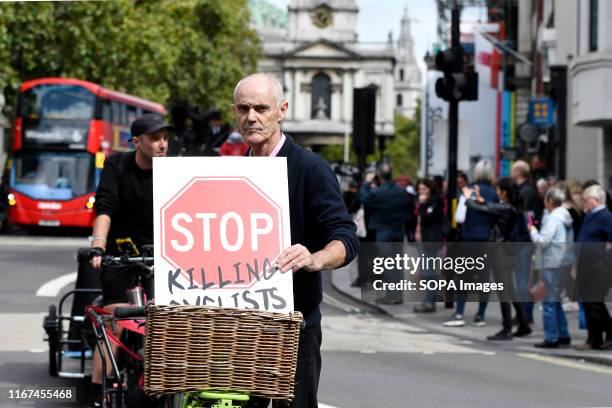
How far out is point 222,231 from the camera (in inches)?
197

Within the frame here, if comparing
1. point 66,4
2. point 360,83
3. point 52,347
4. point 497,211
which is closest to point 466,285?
point 52,347

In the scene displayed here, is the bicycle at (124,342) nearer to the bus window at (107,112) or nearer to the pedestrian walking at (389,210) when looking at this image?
the pedestrian walking at (389,210)

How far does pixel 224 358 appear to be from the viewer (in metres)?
4.74

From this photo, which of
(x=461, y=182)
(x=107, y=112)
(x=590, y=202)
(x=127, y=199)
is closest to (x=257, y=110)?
(x=127, y=199)

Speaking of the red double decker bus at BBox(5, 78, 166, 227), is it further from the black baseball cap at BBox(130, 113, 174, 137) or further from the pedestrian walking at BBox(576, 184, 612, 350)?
the black baseball cap at BBox(130, 113, 174, 137)

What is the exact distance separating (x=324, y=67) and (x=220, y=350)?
142m

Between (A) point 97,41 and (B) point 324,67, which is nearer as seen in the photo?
(A) point 97,41

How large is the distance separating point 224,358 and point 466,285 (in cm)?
591

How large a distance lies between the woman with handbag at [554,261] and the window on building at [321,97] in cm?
12906

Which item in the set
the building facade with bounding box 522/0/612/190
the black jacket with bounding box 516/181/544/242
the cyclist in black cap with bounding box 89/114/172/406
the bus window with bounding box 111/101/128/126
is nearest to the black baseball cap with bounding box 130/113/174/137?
the cyclist in black cap with bounding box 89/114/172/406

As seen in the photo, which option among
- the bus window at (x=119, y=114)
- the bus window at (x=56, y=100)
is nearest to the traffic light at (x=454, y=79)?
the bus window at (x=56, y=100)

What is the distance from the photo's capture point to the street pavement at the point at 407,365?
1004cm

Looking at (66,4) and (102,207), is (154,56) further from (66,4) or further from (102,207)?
(102,207)

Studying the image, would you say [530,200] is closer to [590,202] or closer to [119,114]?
[590,202]
